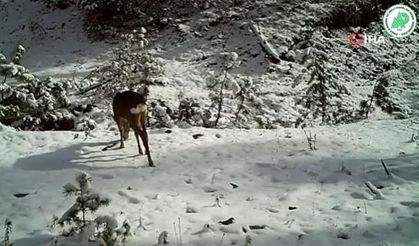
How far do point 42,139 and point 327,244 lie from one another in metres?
5.68

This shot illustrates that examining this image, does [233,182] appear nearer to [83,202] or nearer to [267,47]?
[83,202]

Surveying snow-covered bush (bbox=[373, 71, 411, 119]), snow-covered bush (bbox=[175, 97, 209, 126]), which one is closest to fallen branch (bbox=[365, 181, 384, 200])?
snow-covered bush (bbox=[175, 97, 209, 126])

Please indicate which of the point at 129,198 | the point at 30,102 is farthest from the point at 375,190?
the point at 30,102

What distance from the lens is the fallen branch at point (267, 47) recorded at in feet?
43.6

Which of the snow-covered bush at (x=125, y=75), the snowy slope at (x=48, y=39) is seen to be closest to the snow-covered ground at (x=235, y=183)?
the snow-covered bush at (x=125, y=75)

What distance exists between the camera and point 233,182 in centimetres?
627

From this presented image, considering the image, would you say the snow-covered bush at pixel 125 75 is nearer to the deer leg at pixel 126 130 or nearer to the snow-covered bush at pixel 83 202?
the deer leg at pixel 126 130

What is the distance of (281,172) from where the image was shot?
21.9 feet

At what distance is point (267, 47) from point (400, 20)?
731cm

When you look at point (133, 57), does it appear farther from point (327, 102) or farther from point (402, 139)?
point (402, 139)
